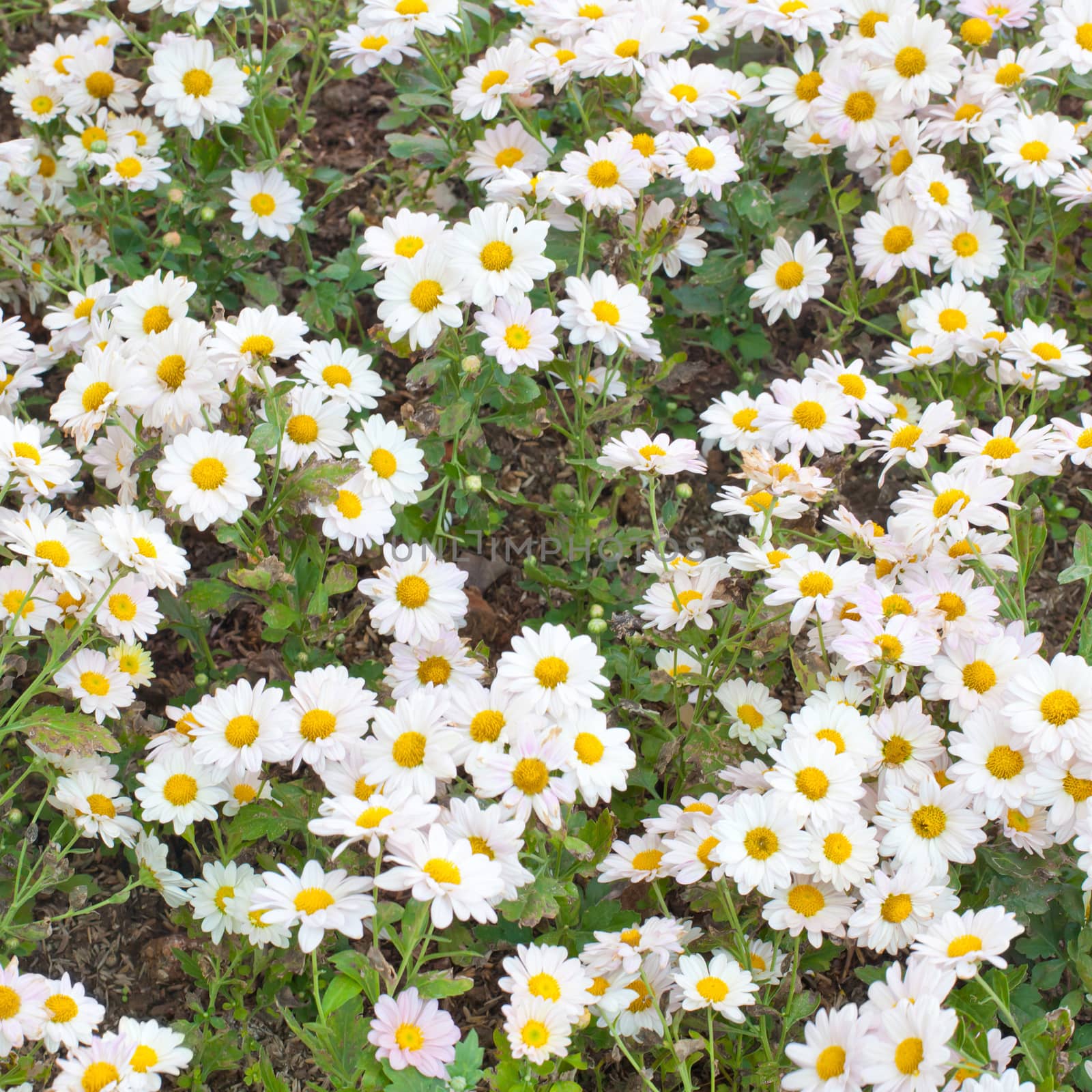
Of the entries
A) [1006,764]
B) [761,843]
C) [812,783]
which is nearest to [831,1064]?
[761,843]

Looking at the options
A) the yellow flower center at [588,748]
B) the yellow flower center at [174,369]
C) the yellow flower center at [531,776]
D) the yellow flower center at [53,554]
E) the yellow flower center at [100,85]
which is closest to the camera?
the yellow flower center at [531,776]

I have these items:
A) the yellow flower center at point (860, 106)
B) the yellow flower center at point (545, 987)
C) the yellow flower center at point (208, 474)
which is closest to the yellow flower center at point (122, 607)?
the yellow flower center at point (208, 474)

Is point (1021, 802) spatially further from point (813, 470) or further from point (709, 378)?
point (709, 378)

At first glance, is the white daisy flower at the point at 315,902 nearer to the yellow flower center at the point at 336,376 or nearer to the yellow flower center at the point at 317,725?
the yellow flower center at the point at 317,725

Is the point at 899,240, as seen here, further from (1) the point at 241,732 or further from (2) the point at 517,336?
(1) the point at 241,732

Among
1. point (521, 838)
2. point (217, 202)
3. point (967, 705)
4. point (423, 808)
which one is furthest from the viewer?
point (217, 202)

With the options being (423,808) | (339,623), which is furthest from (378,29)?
(423,808)

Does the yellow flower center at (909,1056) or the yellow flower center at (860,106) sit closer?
the yellow flower center at (909,1056)
